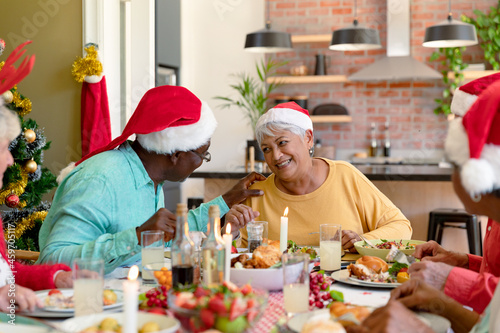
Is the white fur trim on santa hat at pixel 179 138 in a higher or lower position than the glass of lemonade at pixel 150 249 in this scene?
higher

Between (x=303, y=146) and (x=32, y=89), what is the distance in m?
2.25

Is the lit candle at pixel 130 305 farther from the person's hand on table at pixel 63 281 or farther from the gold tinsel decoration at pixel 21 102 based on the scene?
the gold tinsel decoration at pixel 21 102

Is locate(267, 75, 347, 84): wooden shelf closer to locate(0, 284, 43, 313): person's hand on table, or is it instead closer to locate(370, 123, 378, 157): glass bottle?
locate(370, 123, 378, 157): glass bottle

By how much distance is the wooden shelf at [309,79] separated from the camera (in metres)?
6.98

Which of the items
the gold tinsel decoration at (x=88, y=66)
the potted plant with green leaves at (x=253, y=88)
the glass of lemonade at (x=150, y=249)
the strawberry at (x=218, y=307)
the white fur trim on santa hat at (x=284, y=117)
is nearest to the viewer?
the strawberry at (x=218, y=307)

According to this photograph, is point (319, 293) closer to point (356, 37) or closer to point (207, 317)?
point (207, 317)

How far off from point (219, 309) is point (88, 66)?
3161 millimetres

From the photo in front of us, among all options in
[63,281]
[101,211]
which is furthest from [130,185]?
[63,281]

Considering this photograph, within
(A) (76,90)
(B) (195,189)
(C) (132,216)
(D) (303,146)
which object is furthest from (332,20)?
(C) (132,216)

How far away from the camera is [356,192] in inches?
103

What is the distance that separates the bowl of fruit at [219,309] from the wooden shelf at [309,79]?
5.97 meters

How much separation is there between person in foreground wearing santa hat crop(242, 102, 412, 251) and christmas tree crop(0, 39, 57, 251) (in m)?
1.36

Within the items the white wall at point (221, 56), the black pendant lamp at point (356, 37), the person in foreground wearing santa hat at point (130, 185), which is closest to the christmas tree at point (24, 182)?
the person in foreground wearing santa hat at point (130, 185)

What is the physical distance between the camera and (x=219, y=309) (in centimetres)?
109
